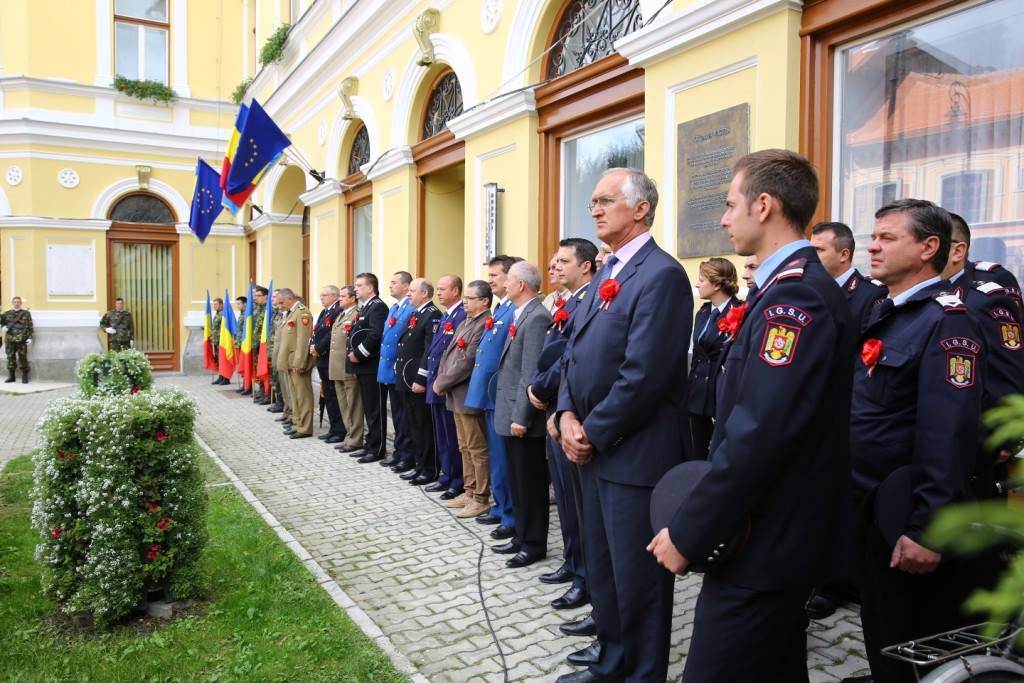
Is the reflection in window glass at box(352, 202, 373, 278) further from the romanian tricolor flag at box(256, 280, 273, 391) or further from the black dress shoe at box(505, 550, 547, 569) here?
the black dress shoe at box(505, 550, 547, 569)

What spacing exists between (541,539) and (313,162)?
10.8 m

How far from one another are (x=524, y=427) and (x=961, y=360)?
2606 mm

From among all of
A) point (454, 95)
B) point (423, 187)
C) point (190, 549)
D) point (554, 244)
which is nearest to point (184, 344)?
point (423, 187)

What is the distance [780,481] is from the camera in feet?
6.48

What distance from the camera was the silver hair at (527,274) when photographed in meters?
5.06

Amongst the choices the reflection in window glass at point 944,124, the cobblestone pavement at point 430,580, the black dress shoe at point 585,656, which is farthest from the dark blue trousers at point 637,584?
the reflection in window glass at point 944,124

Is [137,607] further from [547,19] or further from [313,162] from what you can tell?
[313,162]

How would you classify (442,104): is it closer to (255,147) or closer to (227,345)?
(255,147)

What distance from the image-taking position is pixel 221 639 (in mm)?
3566

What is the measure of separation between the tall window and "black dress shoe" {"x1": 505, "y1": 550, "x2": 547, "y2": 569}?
1818cm

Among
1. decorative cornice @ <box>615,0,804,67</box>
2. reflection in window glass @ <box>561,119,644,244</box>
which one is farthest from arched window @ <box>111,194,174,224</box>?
decorative cornice @ <box>615,0,804,67</box>

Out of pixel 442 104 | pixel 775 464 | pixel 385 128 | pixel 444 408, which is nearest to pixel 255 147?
pixel 385 128

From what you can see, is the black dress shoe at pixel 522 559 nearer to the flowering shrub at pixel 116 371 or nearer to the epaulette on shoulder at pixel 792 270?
the epaulette on shoulder at pixel 792 270

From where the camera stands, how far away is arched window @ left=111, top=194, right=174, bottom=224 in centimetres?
1792
